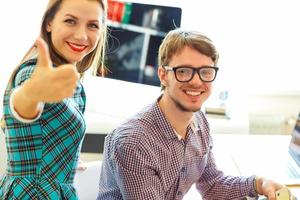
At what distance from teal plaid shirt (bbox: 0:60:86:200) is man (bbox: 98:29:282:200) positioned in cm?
13

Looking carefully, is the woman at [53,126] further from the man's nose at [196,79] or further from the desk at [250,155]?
the desk at [250,155]

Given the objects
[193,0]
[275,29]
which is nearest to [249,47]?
[275,29]

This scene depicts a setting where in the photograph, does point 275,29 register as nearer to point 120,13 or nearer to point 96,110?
point 120,13

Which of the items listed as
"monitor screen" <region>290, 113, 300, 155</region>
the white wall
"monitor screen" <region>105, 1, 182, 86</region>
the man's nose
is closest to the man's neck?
the man's nose

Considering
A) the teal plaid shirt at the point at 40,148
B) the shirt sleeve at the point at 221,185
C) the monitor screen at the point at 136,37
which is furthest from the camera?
the monitor screen at the point at 136,37

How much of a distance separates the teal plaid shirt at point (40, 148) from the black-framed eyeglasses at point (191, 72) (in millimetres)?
308

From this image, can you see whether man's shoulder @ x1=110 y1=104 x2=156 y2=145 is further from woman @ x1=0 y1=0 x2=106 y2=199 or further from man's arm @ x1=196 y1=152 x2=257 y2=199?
man's arm @ x1=196 y1=152 x2=257 y2=199

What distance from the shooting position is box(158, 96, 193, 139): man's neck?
1207mm

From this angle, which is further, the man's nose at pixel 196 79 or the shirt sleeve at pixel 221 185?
the shirt sleeve at pixel 221 185

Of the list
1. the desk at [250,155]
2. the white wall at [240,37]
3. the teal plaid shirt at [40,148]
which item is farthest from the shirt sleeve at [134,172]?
the white wall at [240,37]

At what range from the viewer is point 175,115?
47.9 inches

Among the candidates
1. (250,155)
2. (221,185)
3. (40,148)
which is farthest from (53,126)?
(250,155)

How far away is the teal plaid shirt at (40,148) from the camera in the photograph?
3.33 feet

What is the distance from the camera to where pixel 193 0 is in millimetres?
2217
